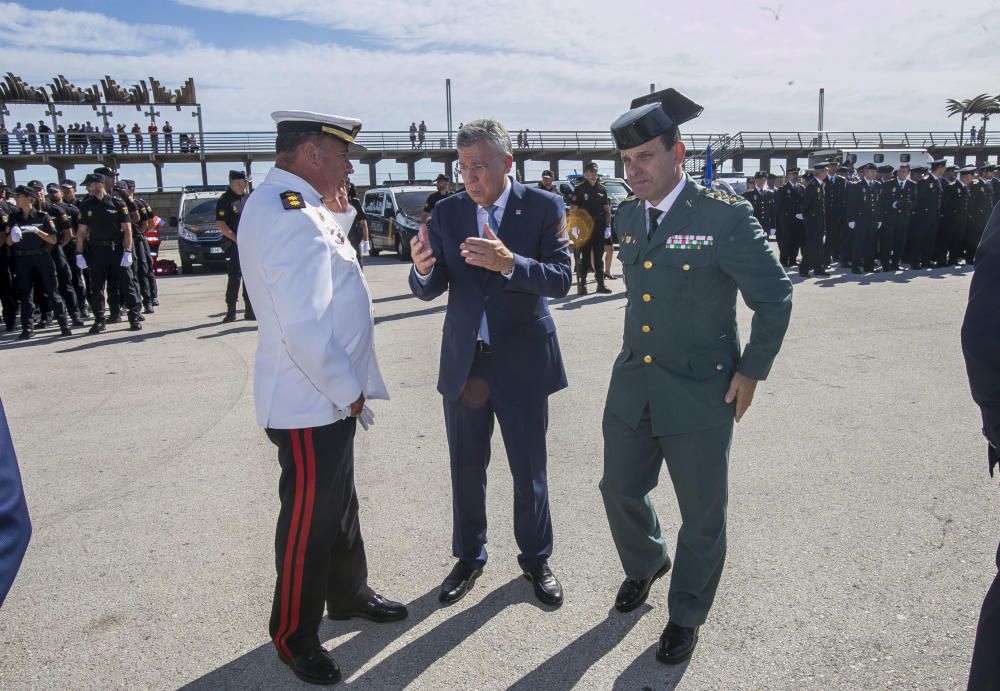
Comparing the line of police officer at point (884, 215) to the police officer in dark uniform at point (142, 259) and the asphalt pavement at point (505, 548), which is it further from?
the police officer in dark uniform at point (142, 259)

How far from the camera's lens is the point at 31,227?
977 cm

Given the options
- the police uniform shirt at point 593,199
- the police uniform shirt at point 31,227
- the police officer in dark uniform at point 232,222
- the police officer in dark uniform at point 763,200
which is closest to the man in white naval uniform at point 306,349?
the police officer in dark uniform at point 232,222

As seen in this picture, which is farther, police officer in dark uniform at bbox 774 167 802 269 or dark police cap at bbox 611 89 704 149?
police officer in dark uniform at bbox 774 167 802 269

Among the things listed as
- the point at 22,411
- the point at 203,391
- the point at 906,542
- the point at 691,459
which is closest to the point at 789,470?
the point at 906,542

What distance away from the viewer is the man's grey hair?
3111mm

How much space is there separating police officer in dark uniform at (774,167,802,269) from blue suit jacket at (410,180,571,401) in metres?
12.9

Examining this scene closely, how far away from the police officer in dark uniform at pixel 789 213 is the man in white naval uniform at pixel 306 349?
13820 mm

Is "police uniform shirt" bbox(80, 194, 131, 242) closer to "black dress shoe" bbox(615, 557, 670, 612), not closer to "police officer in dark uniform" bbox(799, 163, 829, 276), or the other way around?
"black dress shoe" bbox(615, 557, 670, 612)

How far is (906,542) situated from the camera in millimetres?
3604

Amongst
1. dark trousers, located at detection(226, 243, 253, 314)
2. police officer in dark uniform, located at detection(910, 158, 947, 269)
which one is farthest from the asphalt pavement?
police officer in dark uniform, located at detection(910, 158, 947, 269)

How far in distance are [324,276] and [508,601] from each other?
1647 millimetres

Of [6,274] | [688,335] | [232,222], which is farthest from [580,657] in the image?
Result: [6,274]

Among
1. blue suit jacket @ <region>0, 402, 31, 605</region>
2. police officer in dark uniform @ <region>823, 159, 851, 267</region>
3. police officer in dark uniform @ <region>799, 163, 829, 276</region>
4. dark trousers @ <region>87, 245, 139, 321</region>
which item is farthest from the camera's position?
police officer in dark uniform @ <region>823, 159, 851, 267</region>

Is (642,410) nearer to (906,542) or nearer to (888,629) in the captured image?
(888,629)
